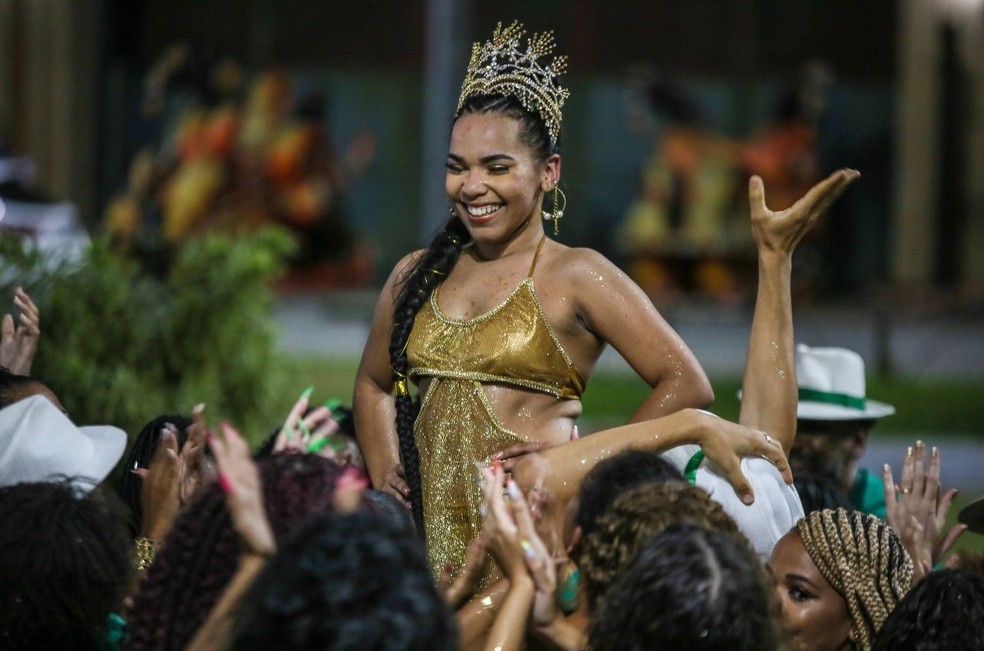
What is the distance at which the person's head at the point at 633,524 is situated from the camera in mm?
2930

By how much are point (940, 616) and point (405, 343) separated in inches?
63.3

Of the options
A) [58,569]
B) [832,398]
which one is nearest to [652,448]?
[58,569]

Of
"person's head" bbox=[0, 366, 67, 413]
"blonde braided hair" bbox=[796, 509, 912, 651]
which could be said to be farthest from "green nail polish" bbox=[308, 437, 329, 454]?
"blonde braided hair" bbox=[796, 509, 912, 651]

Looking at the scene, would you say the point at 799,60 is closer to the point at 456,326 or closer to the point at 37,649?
the point at 456,326

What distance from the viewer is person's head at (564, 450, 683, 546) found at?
10.4ft

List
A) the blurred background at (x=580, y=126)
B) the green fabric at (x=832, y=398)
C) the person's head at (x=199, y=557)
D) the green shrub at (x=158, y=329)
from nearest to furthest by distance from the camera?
the person's head at (x=199, y=557), the green fabric at (x=832, y=398), the green shrub at (x=158, y=329), the blurred background at (x=580, y=126)

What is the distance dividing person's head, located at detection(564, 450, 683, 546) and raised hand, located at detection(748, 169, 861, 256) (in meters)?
0.89

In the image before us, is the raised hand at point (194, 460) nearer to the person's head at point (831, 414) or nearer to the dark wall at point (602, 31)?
the person's head at point (831, 414)

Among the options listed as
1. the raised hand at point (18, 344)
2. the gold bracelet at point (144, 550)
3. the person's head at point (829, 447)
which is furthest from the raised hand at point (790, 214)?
the raised hand at point (18, 344)

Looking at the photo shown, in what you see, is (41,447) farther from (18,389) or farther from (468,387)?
(468,387)

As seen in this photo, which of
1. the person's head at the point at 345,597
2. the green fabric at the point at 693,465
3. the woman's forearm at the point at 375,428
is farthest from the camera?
the woman's forearm at the point at 375,428

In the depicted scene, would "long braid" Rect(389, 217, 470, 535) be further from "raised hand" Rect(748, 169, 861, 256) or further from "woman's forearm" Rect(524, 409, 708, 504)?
"raised hand" Rect(748, 169, 861, 256)

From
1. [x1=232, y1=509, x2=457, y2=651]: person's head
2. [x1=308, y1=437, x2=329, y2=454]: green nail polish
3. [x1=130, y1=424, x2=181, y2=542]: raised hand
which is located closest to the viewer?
[x1=232, y1=509, x2=457, y2=651]: person's head

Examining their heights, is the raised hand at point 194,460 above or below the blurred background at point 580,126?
above
